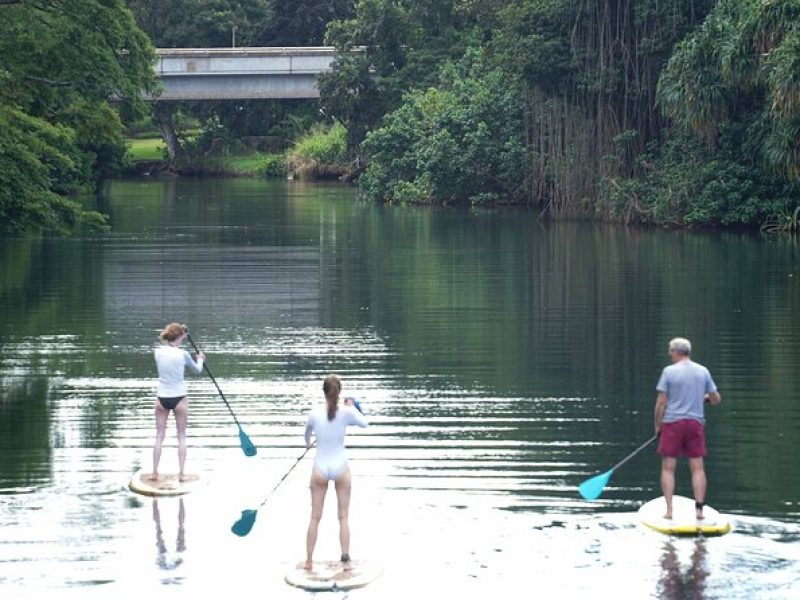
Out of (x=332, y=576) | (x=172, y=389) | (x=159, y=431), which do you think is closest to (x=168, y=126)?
(x=172, y=389)

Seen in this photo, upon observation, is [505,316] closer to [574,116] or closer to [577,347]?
[577,347]

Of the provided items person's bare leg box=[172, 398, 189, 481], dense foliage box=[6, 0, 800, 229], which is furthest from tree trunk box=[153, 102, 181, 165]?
person's bare leg box=[172, 398, 189, 481]

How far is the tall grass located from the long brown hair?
68.5m

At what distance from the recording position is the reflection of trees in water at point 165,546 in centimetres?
1241

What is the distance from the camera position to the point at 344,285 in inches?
1281

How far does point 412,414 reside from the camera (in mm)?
18391

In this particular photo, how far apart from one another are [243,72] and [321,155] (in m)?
7.42

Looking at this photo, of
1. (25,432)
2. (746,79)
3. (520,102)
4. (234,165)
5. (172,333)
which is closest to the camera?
(172,333)

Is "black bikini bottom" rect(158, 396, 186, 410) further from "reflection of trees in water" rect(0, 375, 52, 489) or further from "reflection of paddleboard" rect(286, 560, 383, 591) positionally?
"reflection of paddleboard" rect(286, 560, 383, 591)

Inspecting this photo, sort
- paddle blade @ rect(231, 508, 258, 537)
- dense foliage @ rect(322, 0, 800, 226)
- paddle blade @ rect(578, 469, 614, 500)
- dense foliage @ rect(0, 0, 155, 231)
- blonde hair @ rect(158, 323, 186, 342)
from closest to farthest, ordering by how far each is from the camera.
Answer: paddle blade @ rect(231, 508, 258, 537), paddle blade @ rect(578, 469, 614, 500), blonde hair @ rect(158, 323, 186, 342), dense foliage @ rect(0, 0, 155, 231), dense foliage @ rect(322, 0, 800, 226)

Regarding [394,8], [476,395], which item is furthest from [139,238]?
[394,8]

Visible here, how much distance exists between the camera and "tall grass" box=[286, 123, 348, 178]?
8125 centimetres

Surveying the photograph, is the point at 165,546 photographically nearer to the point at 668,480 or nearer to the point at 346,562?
the point at 346,562

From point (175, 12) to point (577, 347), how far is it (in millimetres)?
73489
